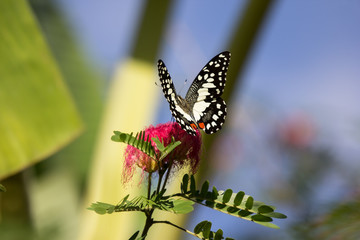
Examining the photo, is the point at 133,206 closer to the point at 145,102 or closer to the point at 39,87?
the point at 39,87

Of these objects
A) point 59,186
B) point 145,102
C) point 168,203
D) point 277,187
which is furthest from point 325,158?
point 59,186

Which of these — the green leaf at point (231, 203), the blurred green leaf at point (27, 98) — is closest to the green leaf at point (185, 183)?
the green leaf at point (231, 203)

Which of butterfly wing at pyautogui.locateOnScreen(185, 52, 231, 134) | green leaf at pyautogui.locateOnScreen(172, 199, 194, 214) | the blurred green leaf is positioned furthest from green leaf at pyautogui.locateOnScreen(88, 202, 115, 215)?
the blurred green leaf

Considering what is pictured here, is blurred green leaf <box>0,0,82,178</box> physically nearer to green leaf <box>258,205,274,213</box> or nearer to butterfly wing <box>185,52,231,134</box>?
butterfly wing <box>185,52,231,134</box>

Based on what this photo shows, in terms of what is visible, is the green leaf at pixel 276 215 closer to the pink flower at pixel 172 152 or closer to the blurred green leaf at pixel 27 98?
the pink flower at pixel 172 152

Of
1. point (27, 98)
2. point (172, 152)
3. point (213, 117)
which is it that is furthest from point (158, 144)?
point (27, 98)

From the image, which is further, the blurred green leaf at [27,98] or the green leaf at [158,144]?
the blurred green leaf at [27,98]
